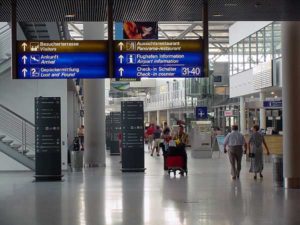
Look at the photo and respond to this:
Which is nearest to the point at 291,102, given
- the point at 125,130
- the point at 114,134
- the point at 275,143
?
the point at 125,130

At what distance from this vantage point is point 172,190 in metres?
14.6

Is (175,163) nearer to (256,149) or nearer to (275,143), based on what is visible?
(256,149)

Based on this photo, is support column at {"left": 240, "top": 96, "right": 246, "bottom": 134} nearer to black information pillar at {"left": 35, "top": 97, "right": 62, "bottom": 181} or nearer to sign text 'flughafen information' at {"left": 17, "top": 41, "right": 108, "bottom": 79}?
black information pillar at {"left": 35, "top": 97, "right": 62, "bottom": 181}

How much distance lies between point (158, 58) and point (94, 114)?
46.1 ft

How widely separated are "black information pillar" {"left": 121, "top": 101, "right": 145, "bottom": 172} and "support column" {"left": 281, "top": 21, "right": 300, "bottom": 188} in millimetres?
6690

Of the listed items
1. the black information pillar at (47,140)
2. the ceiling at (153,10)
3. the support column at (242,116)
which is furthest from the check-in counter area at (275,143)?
the ceiling at (153,10)

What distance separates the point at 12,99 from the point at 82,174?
4.33 m

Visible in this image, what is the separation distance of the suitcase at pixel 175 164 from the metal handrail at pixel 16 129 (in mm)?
5393

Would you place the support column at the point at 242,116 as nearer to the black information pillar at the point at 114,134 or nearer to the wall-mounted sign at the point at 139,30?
the black information pillar at the point at 114,134

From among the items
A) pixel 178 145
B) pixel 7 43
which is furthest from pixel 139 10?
pixel 7 43

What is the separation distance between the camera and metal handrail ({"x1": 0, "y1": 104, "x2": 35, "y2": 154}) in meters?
21.5

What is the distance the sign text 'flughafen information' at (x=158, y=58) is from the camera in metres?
10.6

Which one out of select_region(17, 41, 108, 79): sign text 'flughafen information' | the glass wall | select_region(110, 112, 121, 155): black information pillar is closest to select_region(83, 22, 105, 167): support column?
select_region(110, 112, 121, 155): black information pillar

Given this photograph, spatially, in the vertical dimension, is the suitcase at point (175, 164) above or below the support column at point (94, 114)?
below
